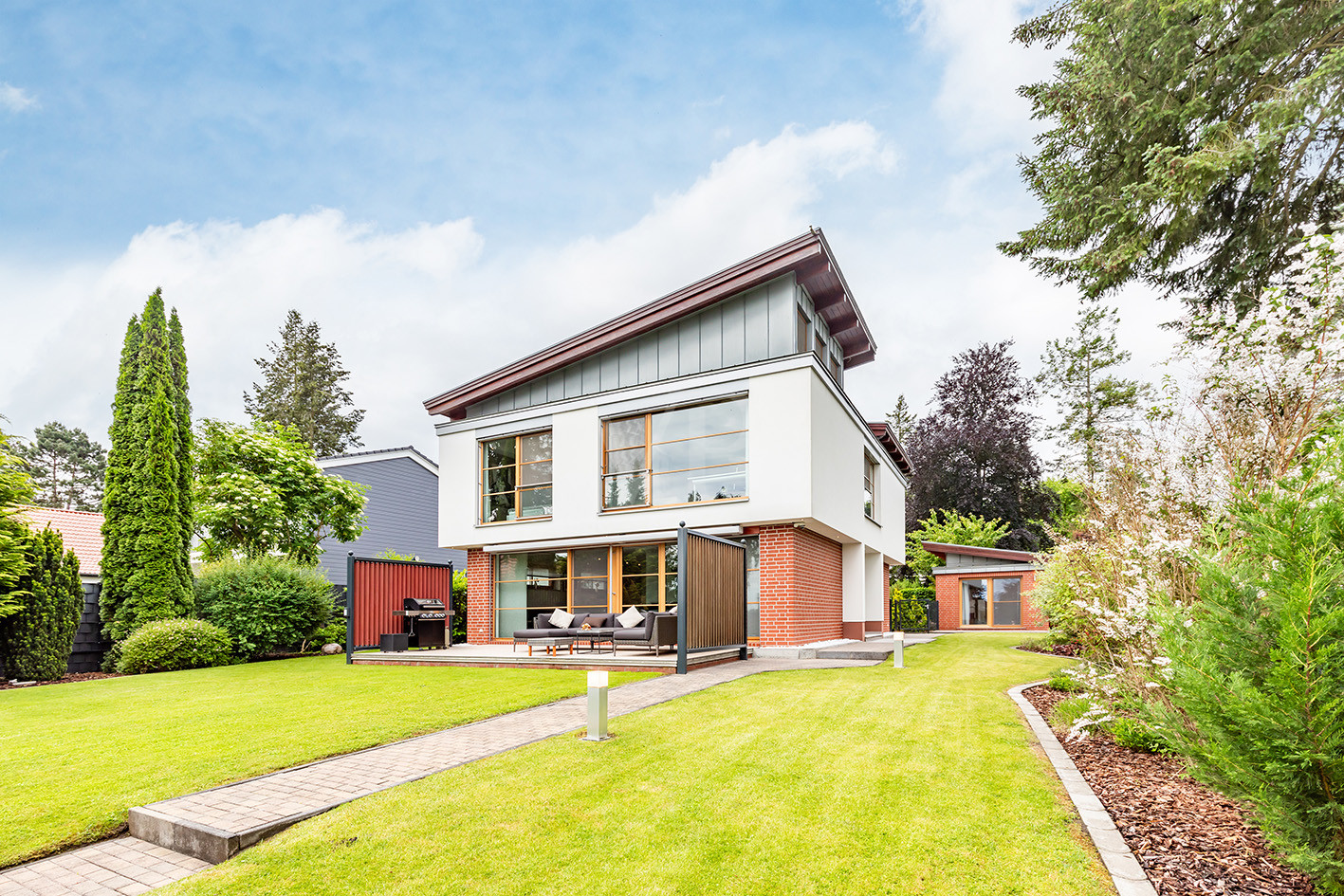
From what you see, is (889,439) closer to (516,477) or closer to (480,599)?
(516,477)

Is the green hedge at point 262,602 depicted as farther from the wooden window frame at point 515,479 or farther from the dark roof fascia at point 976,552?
the dark roof fascia at point 976,552

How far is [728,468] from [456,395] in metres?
8.19

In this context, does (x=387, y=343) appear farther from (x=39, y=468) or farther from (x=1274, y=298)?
(x=1274, y=298)

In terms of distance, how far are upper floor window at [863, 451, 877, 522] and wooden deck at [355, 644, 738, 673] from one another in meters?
8.44

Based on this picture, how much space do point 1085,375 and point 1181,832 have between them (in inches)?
1388

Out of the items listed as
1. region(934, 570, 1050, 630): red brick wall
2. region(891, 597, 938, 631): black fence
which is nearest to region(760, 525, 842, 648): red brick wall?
region(891, 597, 938, 631): black fence

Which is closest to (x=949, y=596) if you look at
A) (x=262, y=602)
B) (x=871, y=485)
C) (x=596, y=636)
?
(x=871, y=485)

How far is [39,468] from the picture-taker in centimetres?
4144

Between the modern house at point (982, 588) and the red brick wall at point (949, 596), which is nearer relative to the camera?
the modern house at point (982, 588)

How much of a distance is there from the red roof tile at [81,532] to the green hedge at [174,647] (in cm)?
513

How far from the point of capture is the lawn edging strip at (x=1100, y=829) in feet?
→ 10.4

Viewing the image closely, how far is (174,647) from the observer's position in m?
13.7

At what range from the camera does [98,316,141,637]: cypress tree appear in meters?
14.0

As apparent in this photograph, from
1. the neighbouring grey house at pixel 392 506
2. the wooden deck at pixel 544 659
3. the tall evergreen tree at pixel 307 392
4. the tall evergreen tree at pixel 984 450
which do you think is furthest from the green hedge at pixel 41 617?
the tall evergreen tree at pixel 984 450
